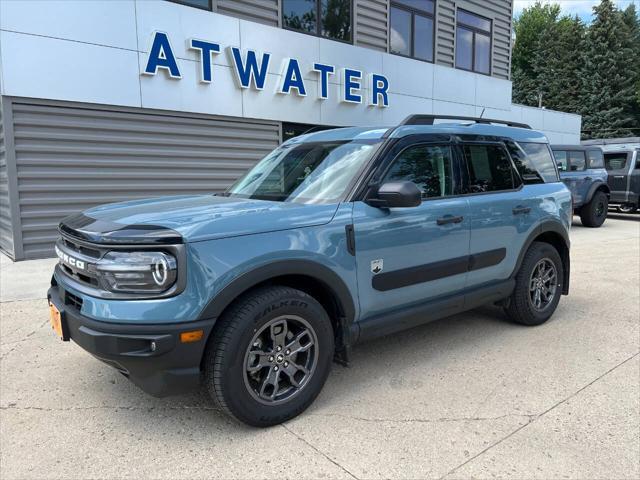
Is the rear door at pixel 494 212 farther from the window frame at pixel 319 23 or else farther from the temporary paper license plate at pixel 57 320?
the window frame at pixel 319 23

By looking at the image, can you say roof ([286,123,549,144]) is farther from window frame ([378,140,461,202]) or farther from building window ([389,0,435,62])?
building window ([389,0,435,62])

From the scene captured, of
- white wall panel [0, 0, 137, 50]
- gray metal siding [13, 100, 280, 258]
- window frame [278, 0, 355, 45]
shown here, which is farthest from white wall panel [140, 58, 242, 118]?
window frame [278, 0, 355, 45]

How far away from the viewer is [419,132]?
3.55 metres

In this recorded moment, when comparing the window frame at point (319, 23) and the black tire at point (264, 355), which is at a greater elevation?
the window frame at point (319, 23)

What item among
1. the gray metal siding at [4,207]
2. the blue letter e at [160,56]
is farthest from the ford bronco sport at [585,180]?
the gray metal siding at [4,207]

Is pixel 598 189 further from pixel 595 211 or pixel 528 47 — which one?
pixel 528 47

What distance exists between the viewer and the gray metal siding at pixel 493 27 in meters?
13.6

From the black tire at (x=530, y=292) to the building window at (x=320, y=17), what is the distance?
7838 mm

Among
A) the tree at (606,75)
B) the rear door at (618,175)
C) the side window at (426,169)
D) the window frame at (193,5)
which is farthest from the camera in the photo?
the tree at (606,75)

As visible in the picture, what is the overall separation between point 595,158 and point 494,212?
420 inches

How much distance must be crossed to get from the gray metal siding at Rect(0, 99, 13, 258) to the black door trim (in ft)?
22.2

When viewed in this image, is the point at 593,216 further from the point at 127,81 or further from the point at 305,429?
the point at 305,429

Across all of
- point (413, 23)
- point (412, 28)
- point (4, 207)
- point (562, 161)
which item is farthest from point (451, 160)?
point (413, 23)

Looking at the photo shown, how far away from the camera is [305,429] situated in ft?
9.12
